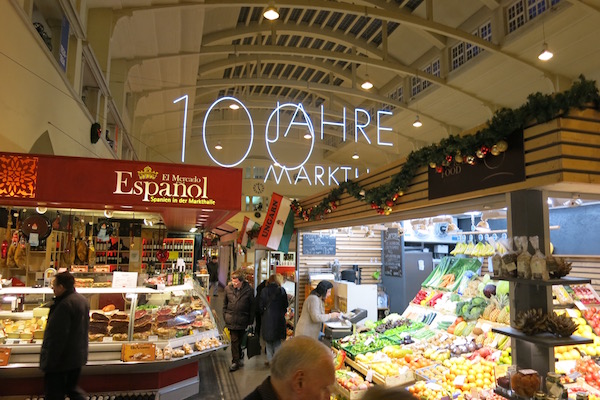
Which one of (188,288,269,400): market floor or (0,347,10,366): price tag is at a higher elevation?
(0,347,10,366): price tag

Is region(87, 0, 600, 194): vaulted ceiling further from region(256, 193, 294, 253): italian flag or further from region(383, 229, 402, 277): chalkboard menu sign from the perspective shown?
region(383, 229, 402, 277): chalkboard menu sign

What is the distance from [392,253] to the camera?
10.1 m

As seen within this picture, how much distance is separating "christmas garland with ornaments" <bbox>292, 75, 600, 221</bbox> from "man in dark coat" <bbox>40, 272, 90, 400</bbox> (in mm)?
3565

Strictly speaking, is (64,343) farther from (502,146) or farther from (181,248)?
(181,248)

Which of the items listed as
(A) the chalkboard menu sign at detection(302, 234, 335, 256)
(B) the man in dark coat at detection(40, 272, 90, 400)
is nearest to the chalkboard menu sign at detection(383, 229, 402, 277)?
(A) the chalkboard menu sign at detection(302, 234, 335, 256)

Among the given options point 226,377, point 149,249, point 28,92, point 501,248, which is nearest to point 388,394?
point 501,248

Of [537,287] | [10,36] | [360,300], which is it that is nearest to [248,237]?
[360,300]

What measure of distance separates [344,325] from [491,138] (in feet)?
14.9

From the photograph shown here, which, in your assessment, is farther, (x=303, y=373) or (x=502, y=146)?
(x=502, y=146)

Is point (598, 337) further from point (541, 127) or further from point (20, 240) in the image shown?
point (20, 240)

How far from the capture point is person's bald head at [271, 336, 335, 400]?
5.45ft

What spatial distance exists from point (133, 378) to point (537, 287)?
4.57 meters

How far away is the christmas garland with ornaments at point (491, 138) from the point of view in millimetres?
2715

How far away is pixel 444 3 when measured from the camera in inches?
466
